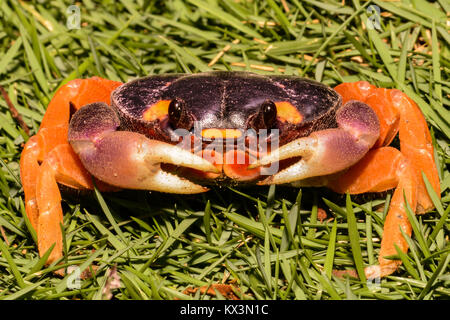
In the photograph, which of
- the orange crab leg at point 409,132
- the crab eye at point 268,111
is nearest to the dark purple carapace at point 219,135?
the crab eye at point 268,111

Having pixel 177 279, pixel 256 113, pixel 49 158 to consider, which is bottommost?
pixel 177 279

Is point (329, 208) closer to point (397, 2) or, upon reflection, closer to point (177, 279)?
point (177, 279)

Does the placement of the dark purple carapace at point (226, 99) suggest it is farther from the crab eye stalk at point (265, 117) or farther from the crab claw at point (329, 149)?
the crab claw at point (329, 149)

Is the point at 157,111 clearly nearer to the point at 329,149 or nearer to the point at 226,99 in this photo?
the point at 226,99

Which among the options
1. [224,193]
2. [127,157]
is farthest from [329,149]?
[127,157]

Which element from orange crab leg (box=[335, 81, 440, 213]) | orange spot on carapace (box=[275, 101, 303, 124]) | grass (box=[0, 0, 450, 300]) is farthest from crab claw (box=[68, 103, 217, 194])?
orange crab leg (box=[335, 81, 440, 213])

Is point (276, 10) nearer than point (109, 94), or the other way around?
point (109, 94)
